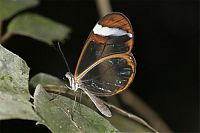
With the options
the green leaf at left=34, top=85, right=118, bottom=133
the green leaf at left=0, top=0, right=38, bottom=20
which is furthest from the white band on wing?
the green leaf at left=0, top=0, right=38, bottom=20

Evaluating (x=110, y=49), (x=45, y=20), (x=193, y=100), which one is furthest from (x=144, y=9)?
(x=110, y=49)

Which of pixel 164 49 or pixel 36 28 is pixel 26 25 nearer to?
pixel 36 28

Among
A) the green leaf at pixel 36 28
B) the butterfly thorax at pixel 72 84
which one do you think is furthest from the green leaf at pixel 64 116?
the green leaf at pixel 36 28

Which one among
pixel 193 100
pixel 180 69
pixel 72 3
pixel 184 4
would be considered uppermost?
pixel 72 3

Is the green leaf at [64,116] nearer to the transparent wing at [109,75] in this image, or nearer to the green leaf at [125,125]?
the transparent wing at [109,75]

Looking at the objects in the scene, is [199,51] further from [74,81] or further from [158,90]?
[74,81]

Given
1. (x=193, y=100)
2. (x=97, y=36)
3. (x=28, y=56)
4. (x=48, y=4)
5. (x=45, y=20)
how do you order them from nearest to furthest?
(x=97, y=36) → (x=45, y=20) → (x=28, y=56) → (x=48, y=4) → (x=193, y=100)
